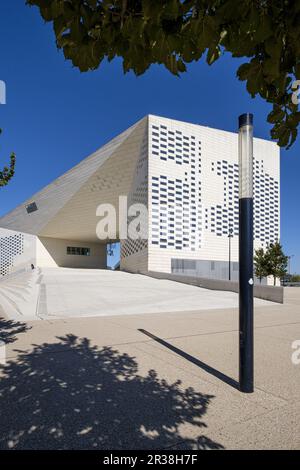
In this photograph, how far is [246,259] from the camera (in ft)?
13.1

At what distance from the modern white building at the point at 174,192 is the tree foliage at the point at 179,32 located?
29.9 m

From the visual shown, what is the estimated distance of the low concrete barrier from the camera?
606 inches

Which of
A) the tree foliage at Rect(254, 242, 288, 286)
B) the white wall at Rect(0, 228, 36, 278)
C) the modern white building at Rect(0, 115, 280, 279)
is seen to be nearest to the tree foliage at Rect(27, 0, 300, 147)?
the modern white building at Rect(0, 115, 280, 279)

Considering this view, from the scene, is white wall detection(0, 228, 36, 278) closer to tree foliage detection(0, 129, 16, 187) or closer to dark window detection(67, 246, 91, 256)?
dark window detection(67, 246, 91, 256)

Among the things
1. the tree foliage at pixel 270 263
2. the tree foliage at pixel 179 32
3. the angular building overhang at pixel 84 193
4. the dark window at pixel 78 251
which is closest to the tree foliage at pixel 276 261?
the tree foliage at pixel 270 263

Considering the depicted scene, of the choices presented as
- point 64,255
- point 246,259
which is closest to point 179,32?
point 246,259

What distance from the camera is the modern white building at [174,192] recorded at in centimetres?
3284

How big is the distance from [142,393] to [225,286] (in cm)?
1656

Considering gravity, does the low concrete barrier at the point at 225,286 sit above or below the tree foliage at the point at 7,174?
below

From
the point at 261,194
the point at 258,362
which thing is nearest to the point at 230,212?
the point at 261,194

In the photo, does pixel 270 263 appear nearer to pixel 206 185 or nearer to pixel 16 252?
pixel 206 185

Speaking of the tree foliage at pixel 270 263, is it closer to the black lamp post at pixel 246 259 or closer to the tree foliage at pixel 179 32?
the black lamp post at pixel 246 259

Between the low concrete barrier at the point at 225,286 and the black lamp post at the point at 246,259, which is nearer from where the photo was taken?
the black lamp post at the point at 246,259
